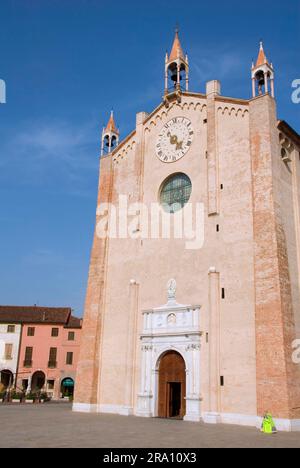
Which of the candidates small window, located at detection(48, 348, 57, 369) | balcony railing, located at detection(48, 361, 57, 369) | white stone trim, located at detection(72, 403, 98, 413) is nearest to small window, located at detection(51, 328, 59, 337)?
small window, located at detection(48, 348, 57, 369)

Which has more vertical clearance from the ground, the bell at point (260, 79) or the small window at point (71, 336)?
the bell at point (260, 79)

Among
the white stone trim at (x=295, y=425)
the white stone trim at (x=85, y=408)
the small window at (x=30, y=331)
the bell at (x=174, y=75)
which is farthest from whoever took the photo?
the small window at (x=30, y=331)

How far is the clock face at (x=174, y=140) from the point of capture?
26.0 meters

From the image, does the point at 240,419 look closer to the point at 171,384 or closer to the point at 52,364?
the point at 171,384

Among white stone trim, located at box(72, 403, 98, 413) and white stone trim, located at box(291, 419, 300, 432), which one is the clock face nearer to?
white stone trim, located at box(72, 403, 98, 413)

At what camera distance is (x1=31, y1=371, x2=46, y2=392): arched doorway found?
162ft

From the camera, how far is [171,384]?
23.5 metres

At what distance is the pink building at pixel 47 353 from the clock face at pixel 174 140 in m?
29.9

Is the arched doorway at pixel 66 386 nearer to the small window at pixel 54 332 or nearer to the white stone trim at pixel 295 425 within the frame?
the small window at pixel 54 332

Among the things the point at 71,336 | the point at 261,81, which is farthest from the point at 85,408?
the point at 71,336

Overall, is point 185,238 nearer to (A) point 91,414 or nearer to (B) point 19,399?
(A) point 91,414

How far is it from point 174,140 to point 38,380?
3445 cm

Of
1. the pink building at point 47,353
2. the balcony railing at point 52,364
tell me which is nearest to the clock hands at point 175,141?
the pink building at point 47,353

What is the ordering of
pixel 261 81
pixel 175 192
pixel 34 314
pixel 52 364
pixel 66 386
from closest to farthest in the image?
pixel 261 81
pixel 175 192
pixel 52 364
pixel 66 386
pixel 34 314
